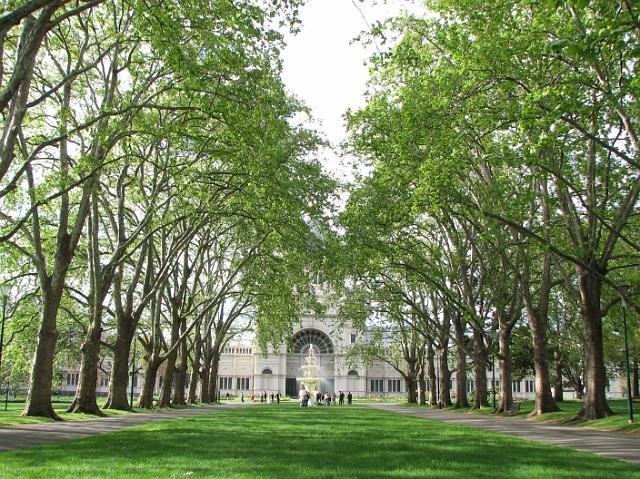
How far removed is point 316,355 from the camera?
316ft

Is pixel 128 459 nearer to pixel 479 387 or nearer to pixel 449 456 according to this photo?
pixel 449 456

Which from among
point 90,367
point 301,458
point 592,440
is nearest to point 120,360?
point 90,367

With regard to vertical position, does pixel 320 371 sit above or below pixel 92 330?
below

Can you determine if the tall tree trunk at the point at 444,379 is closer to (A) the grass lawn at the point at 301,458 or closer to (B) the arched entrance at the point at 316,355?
(A) the grass lawn at the point at 301,458

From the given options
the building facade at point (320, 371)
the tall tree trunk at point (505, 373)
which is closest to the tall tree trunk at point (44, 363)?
the tall tree trunk at point (505, 373)

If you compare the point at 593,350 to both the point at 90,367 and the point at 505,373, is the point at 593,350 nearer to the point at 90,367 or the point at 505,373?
the point at 505,373

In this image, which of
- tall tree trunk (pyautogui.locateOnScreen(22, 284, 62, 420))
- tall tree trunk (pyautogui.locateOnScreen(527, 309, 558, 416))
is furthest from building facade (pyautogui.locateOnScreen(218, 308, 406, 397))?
tall tree trunk (pyautogui.locateOnScreen(22, 284, 62, 420))

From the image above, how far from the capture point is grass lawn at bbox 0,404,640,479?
8.62 metres

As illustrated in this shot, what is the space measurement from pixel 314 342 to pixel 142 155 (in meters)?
78.0

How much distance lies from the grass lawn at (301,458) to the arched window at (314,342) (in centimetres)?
8122

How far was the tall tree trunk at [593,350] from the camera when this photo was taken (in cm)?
2248

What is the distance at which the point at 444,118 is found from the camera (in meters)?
19.1

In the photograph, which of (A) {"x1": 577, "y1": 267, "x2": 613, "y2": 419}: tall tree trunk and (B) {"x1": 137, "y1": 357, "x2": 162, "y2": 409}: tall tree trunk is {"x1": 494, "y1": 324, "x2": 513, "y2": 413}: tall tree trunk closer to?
(A) {"x1": 577, "y1": 267, "x2": 613, "y2": 419}: tall tree trunk

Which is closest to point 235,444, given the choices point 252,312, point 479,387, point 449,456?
point 449,456
